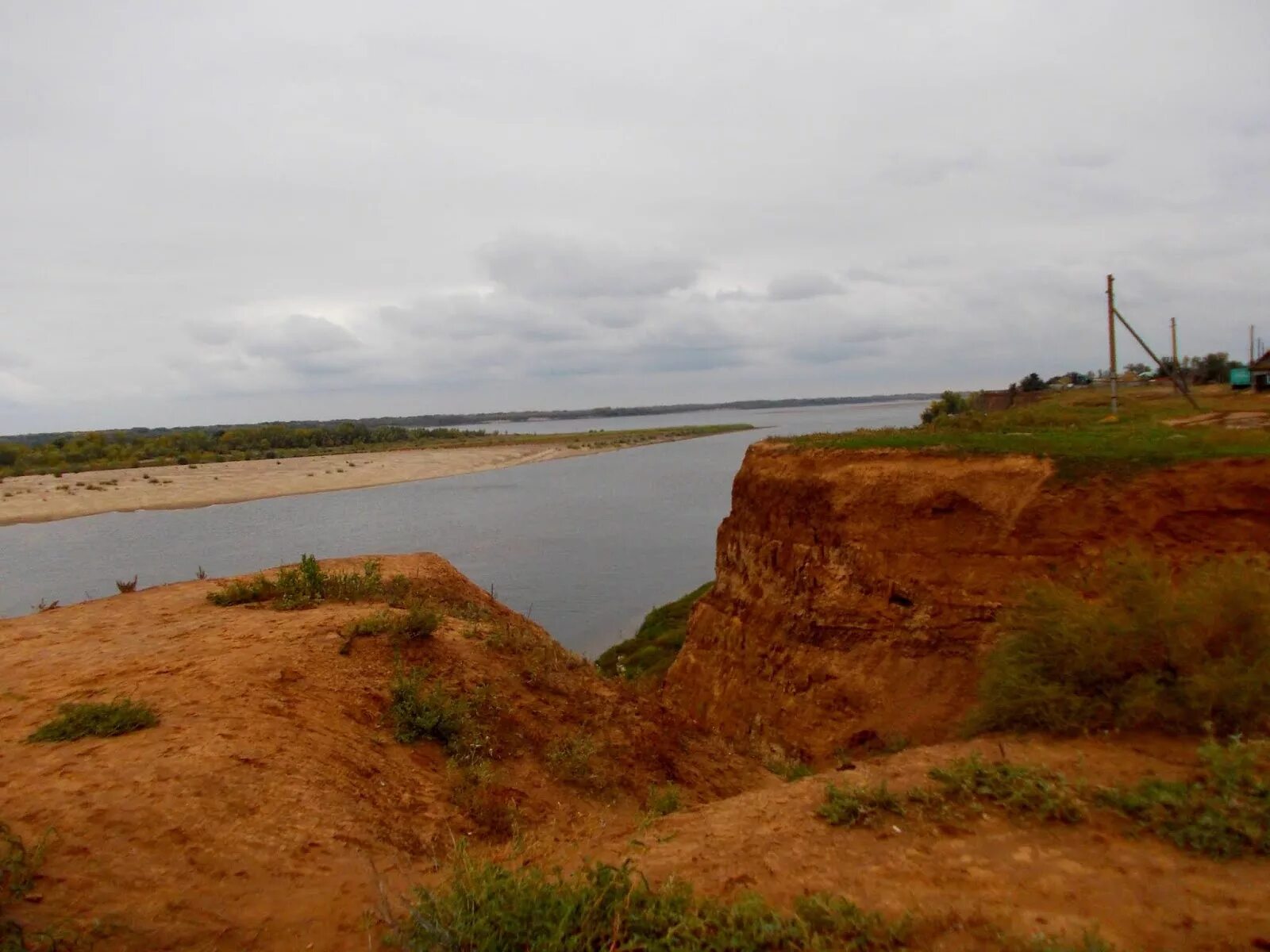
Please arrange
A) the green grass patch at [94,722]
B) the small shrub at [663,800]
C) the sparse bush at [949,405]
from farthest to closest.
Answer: the sparse bush at [949,405] < the small shrub at [663,800] < the green grass patch at [94,722]

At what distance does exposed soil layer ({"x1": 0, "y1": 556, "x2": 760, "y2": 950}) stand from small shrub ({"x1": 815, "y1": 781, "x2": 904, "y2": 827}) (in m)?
1.73

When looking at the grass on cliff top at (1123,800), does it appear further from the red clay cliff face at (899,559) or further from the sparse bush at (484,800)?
the red clay cliff face at (899,559)

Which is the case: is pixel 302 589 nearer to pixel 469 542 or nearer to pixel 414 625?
pixel 414 625

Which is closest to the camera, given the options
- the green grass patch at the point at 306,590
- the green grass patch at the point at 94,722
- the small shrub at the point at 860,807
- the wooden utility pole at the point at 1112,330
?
the small shrub at the point at 860,807

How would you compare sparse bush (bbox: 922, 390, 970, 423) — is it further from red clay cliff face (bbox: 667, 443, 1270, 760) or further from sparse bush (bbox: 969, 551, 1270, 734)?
sparse bush (bbox: 969, 551, 1270, 734)

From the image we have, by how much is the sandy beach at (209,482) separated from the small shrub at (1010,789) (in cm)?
4667

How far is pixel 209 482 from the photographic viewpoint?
164ft

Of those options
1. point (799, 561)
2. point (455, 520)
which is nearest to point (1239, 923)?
point (799, 561)

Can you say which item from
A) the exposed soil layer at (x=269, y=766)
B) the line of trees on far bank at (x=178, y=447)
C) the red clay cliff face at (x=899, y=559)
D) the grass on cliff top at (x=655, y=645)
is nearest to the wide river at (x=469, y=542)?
the grass on cliff top at (x=655, y=645)

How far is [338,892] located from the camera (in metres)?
3.72

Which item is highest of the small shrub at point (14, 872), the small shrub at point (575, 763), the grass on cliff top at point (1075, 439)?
the grass on cliff top at point (1075, 439)

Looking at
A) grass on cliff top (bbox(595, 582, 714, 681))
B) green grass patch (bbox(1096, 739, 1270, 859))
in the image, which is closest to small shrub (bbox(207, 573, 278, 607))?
green grass patch (bbox(1096, 739, 1270, 859))

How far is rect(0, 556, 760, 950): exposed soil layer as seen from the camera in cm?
351

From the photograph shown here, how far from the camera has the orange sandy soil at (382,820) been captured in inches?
129
